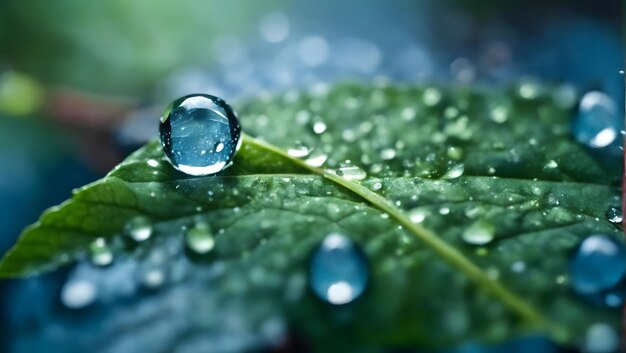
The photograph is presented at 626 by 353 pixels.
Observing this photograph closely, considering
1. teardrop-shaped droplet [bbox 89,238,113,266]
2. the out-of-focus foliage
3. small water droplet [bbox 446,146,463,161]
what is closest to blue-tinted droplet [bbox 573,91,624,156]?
small water droplet [bbox 446,146,463,161]

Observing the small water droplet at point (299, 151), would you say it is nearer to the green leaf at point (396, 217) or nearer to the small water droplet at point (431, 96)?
the green leaf at point (396, 217)

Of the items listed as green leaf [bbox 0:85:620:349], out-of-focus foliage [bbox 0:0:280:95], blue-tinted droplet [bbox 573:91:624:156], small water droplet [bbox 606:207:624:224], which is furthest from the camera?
out-of-focus foliage [bbox 0:0:280:95]

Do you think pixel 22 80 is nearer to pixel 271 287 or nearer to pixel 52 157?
pixel 52 157

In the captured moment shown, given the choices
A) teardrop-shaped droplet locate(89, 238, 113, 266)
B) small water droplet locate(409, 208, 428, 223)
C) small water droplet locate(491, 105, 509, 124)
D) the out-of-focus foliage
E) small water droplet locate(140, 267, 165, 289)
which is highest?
the out-of-focus foliage

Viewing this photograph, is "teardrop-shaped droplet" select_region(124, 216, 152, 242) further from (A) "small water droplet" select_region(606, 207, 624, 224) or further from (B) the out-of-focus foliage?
(B) the out-of-focus foliage

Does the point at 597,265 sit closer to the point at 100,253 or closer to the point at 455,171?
the point at 455,171

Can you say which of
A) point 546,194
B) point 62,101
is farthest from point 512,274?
point 62,101

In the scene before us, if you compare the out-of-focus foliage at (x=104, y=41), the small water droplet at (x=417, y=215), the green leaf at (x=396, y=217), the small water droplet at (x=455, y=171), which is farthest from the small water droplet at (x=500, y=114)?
the out-of-focus foliage at (x=104, y=41)
